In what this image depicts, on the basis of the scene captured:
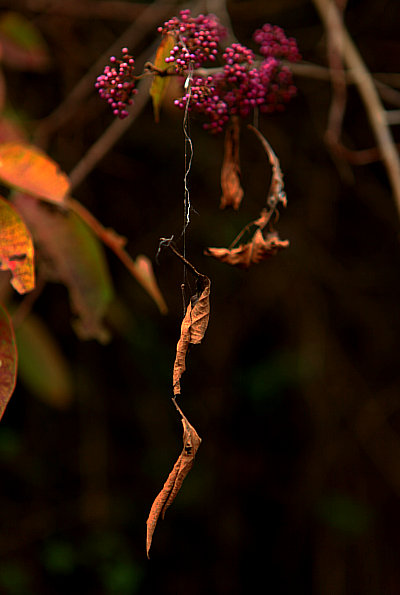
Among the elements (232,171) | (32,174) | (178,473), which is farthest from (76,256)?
(178,473)

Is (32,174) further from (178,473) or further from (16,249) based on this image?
(178,473)

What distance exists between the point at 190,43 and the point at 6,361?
27cm

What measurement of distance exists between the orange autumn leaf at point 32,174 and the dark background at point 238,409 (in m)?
1.12

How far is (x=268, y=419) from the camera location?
185 cm

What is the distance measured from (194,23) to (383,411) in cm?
147

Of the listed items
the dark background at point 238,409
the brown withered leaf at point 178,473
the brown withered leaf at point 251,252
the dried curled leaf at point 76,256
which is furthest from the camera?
the dark background at point 238,409

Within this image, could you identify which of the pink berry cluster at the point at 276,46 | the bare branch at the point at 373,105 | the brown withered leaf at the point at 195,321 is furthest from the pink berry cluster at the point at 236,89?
the bare branch at the point at 373,105

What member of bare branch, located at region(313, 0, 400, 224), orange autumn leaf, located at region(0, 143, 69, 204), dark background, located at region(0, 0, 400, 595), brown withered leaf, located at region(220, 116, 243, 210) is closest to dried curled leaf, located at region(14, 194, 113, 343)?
orange autumn leaf, located at region(0, 143, 69, 204)

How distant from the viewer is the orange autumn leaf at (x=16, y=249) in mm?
492

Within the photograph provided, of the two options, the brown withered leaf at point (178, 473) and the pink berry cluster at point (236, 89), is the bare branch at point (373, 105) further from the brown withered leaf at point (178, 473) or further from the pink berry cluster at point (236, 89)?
the brown withered leaf at point (178, 473)

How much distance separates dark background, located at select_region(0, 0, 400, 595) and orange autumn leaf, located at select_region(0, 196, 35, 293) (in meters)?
1.22

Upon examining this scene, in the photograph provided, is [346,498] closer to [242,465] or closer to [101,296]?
[242,465]

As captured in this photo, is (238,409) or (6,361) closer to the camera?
(6,361)

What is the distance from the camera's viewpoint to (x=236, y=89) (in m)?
0.50
